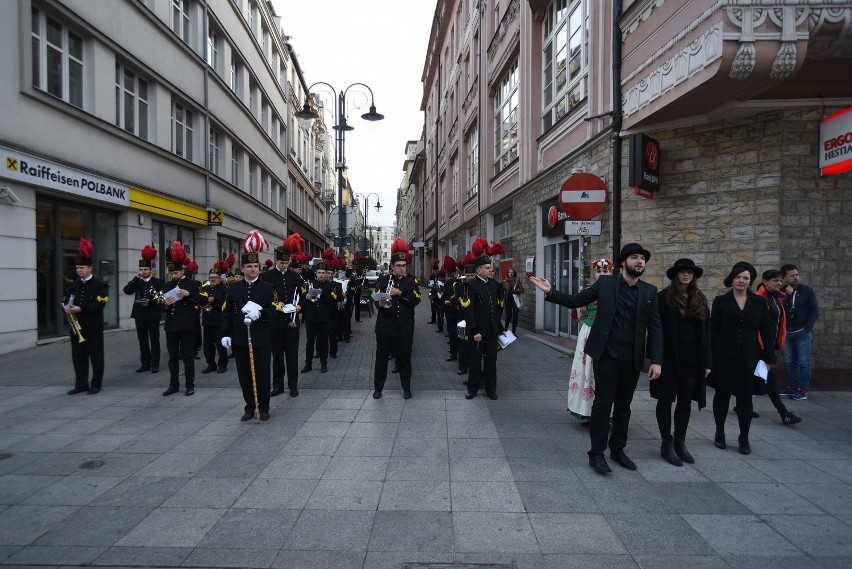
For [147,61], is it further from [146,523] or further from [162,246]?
[146,523]

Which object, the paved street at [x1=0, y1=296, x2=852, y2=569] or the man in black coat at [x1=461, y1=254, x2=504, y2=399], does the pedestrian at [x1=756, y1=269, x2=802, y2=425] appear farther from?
the man in black coat at [x1=461, y1=254, x2=504, y2=399]

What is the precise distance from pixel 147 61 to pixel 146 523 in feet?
50.6

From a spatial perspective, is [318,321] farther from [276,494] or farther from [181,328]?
[276,494]

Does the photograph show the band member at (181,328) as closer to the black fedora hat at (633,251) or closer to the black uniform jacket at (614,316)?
the black uniform jacket at (614,316)

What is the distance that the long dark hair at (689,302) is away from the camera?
465cm

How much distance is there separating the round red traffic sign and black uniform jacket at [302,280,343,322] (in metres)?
4.57

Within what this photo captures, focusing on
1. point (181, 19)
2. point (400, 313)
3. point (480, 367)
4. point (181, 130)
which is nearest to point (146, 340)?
point (400, 313)

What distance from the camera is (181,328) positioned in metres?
7.68

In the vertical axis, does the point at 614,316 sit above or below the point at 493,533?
above

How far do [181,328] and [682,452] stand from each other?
22.5ft

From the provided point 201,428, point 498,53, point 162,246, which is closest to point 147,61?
point 162,246

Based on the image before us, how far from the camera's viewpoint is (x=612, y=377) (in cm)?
454

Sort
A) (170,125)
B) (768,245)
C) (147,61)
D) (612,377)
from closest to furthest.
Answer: (612,377), (768,245), (147,61), (170,125)

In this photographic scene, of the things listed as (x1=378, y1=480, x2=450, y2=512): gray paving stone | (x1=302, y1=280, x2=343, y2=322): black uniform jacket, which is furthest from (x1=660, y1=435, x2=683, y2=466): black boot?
(x1=302, y1=280, x2=343, y2=322): black uniform jacket
